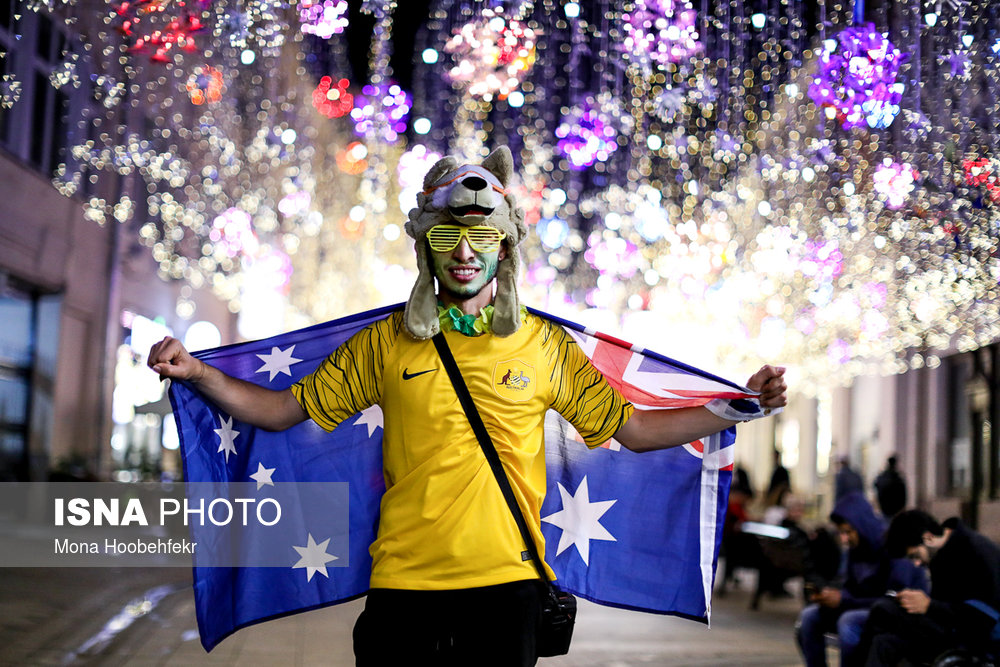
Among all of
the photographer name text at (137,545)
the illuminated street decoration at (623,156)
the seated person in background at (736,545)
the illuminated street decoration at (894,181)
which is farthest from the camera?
the seated person in background at (736,545)

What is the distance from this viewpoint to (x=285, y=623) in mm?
8711

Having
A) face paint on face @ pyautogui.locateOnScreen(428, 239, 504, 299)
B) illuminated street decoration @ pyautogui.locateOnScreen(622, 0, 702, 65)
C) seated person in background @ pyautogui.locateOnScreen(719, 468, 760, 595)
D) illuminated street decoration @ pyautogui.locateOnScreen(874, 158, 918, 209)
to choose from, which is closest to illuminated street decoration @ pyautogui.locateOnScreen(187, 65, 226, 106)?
illuminated street decoration @ pyautogui.locateOnScreen(622, 0, 702, 65)

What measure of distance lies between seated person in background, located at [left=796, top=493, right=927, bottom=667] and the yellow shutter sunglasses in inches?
165

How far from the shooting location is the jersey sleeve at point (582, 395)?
3248 mm

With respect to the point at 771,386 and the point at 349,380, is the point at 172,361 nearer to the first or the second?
the point at 349,380

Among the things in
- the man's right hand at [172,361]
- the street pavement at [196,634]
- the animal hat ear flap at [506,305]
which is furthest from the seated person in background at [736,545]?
the man's right hand at [172,361]

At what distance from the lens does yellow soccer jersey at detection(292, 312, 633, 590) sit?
2.86 m

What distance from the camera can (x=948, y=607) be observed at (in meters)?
5.52

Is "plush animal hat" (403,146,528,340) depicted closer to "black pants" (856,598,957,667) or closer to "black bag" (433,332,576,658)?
"black bag" (433,332,576,658)

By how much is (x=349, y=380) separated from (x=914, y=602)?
3606mm

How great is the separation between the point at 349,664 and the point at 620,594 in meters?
3.74

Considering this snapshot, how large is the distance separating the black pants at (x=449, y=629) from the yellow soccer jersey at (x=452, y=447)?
0.04 meters

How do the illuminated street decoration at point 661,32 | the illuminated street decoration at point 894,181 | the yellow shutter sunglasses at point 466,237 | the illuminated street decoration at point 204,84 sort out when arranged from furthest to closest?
1. the illuminated street decoration at point 204,84
2. the illuminated street decoration at point 661,32
3. the illuminated street decoration at point 894,181
4. the yellow shutter sunglasses at point 466,237

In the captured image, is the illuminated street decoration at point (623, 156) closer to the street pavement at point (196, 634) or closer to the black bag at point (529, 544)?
the street pavement at point (196, 634)
